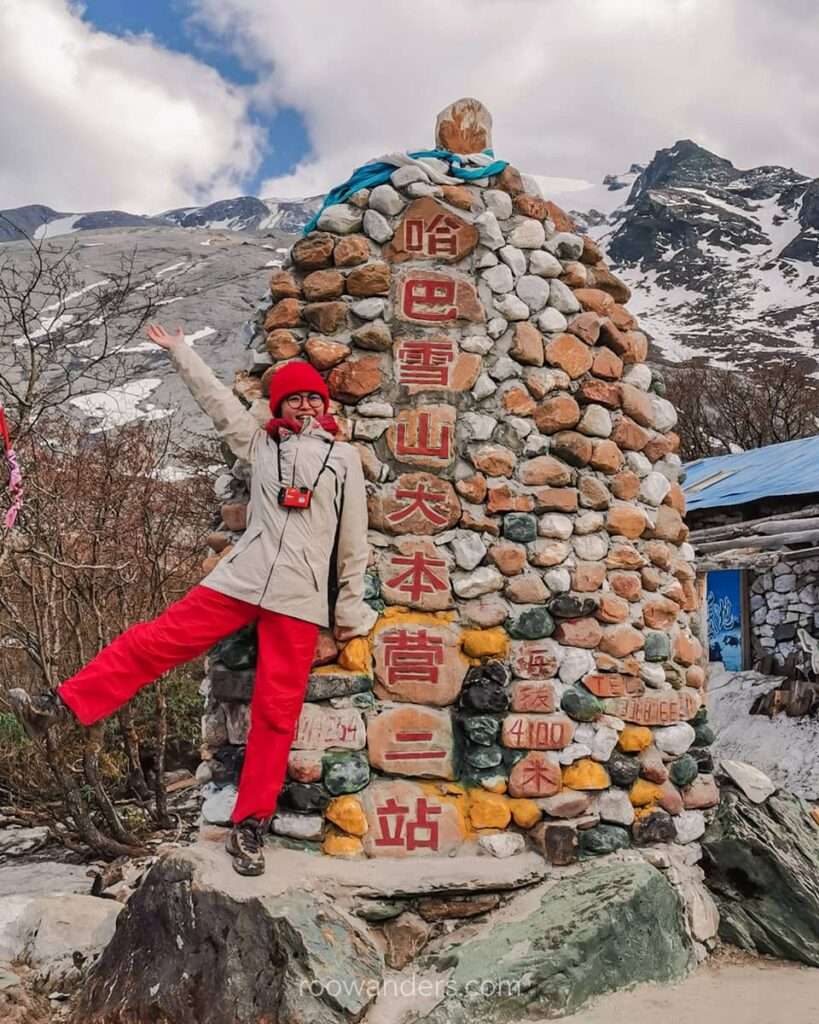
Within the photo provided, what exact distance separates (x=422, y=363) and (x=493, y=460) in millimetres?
537

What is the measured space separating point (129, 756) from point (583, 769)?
477 cm

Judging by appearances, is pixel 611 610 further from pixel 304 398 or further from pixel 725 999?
pixel 304 398

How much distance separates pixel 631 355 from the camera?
421cm

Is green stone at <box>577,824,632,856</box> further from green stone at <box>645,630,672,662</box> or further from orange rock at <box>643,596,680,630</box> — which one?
orange rock at <box>643,596,680,630</box>

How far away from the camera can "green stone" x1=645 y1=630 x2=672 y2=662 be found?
3.89 meters

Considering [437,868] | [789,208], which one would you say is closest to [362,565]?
[437,868]

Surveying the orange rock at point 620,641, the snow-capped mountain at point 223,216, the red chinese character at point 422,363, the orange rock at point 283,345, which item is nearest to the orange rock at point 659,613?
the orange rock at point 620,641

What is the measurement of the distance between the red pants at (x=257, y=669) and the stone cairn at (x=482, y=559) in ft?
0.62

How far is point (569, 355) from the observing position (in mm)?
3945

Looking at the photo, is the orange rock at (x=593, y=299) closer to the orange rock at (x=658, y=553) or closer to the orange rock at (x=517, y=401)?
the orange rock at (x=517, y=401)

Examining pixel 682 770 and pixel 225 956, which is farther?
pixel 682 770

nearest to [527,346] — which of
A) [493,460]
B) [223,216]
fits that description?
[493,460]

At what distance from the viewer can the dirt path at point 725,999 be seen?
9.77 feet

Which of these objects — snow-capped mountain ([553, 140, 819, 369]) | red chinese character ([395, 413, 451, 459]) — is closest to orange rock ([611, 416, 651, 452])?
red chinese character ([395, 413, 451, 459])
